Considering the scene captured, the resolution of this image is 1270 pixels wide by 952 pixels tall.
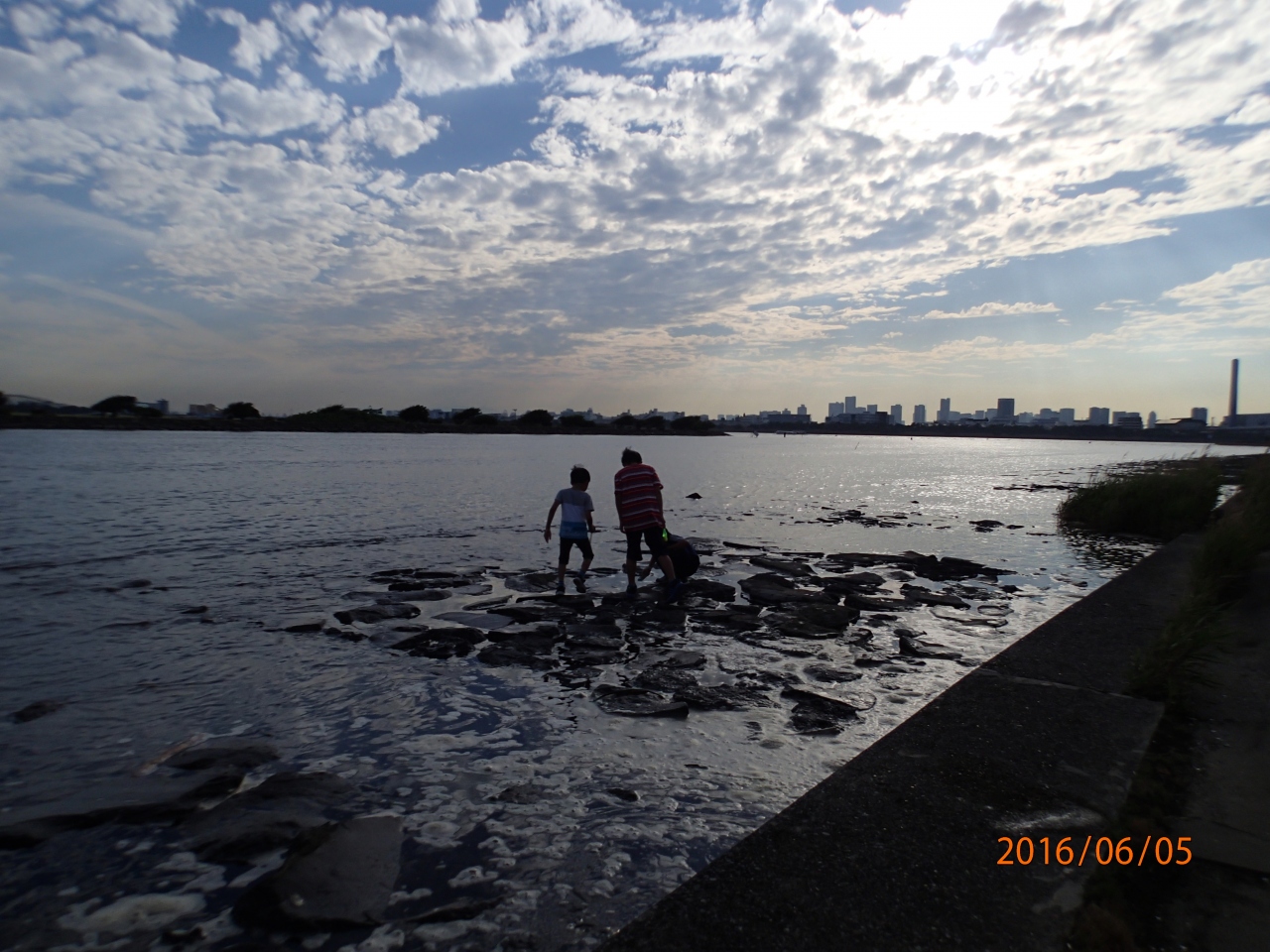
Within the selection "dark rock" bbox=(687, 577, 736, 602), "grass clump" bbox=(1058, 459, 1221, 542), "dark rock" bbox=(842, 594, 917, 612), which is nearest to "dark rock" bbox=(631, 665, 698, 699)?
"dark rock" bbox=(687, 577, 736, 602)

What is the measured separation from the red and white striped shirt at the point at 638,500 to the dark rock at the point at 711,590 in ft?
5.36

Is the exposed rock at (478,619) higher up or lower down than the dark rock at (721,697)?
lower down

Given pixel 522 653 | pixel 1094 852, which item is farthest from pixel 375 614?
pixel 1094 852

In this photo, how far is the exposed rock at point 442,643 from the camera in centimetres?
895

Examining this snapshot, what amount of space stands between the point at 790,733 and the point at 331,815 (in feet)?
13.0

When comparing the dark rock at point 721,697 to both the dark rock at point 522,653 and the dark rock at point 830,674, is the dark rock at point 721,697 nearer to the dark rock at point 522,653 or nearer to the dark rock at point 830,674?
the dark rock at point 830,674

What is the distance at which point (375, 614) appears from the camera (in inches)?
424

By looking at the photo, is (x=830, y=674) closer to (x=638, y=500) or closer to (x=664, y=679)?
(x=664, y=679)

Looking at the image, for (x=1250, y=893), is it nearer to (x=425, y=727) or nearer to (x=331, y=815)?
(x=331, y=815)

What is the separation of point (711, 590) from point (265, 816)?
853 cm

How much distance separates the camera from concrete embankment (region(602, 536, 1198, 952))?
3.01 m

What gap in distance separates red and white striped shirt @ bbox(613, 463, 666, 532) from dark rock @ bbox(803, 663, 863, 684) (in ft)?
12.7

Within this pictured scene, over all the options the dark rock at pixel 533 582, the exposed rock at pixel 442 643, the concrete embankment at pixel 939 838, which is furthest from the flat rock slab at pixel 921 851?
the dark rock at pixel 533 582

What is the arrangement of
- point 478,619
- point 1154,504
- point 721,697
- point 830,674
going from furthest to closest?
point 1154,504 < point 478,619 < point 830,674 < point 721,697
